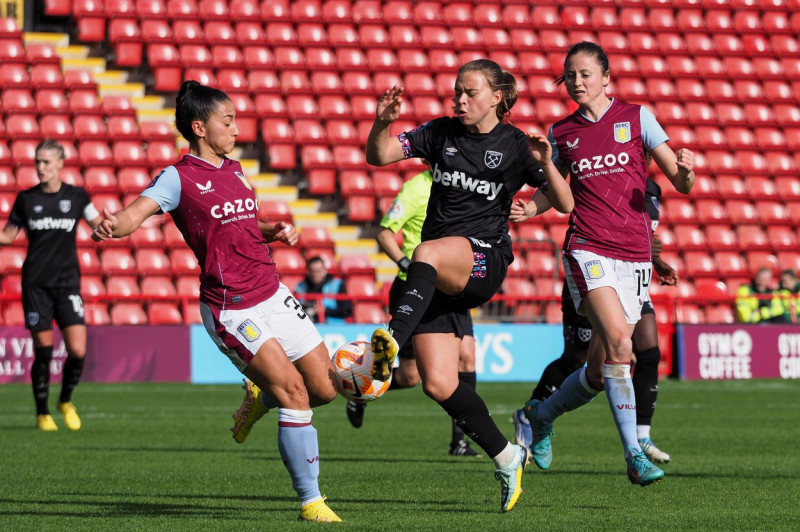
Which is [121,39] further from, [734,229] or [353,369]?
[353,369]

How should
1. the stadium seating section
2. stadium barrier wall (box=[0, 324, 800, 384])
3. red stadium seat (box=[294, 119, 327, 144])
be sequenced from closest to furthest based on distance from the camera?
1. stadium barrier wall (box=[0, 324, 800, 384])
2. the stadium seating section
3. red stadium seat (box=[294, 119, 327, 144])

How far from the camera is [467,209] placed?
593cm

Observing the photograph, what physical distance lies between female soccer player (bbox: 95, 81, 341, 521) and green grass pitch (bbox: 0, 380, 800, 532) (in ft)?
1.25

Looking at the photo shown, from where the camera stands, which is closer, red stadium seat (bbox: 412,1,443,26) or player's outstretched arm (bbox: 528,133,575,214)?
player's outstretched arm (bbox: 528,133,575,214)

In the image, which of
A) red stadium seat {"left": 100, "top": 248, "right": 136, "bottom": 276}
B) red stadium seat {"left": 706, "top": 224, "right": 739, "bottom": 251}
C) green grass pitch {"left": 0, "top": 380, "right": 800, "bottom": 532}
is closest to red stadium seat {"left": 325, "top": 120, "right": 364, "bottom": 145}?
red stadium seat {"left": 100, "top": 248, "right": 136, "bottom": 276}

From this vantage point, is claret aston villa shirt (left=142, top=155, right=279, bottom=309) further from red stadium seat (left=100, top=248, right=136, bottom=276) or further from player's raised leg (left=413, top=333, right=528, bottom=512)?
red stadium seat (left=100, top=248, right=136, bottom=276)

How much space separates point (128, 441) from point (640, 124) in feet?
15.9

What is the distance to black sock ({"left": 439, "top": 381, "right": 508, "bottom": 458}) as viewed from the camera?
5746 mm

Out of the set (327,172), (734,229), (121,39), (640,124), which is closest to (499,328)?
(327,172)

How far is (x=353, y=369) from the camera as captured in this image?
5449mm

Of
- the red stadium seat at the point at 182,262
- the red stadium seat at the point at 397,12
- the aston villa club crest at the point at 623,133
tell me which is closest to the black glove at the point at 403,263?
the aston villa club crest at the point at 623,133

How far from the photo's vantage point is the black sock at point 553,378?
7.67 m

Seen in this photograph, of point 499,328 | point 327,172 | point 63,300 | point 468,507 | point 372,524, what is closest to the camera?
point 372,524

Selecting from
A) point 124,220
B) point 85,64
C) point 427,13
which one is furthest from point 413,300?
point 427,13
